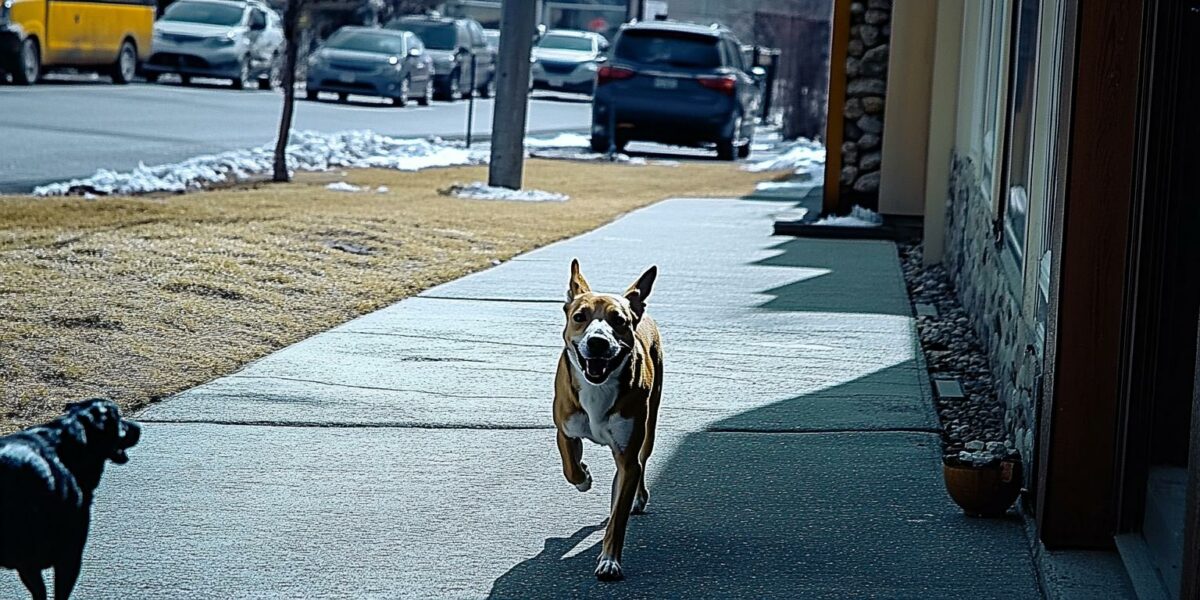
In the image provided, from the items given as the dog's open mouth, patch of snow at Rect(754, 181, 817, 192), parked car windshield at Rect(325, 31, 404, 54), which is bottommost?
the dog's open mouth

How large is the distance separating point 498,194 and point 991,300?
866cm

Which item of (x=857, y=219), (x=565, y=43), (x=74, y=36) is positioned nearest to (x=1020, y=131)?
(x=857, y=219)

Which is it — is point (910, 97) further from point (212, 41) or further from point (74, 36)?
point (212, 41)

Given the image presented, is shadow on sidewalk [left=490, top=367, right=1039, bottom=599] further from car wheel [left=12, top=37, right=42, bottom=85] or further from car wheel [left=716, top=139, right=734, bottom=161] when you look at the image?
car wheel [left=12, top=37, right=42, bottom=85]

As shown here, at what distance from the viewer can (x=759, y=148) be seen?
26.0 m

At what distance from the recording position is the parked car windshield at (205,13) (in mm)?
30062

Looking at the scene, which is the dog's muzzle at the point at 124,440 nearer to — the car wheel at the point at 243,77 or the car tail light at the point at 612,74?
the car tail light at the point at 612,74

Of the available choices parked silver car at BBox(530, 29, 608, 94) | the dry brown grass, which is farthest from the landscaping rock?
parked silver car at BBox(530, 29, 608, 94)

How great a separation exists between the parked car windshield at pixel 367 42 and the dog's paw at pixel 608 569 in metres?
25.0

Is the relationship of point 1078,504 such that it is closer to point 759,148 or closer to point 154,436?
point 154,436

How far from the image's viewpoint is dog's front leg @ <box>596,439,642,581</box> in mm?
4551

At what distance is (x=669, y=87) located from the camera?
2119cm

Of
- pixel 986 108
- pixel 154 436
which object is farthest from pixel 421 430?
pixel 986 108

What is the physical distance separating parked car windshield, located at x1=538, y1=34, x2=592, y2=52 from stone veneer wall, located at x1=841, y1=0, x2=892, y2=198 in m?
23.6
